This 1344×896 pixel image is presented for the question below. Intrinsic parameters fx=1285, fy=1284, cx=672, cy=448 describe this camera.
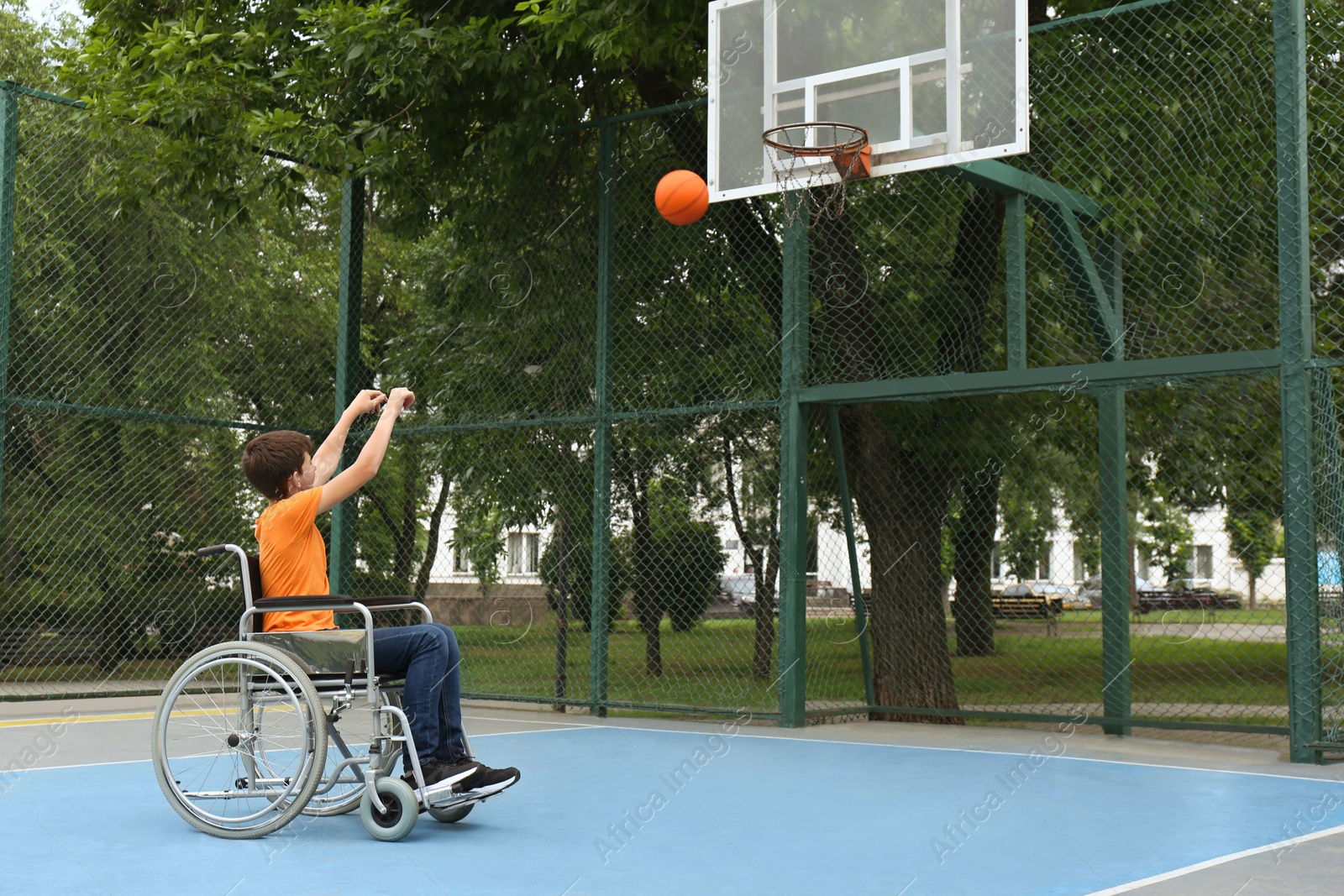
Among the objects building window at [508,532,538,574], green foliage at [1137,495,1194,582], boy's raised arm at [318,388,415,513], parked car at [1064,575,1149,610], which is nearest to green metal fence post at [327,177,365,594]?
building window at [508,532,538,574]

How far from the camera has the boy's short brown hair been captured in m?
5.06

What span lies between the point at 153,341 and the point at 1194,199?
10.7 m

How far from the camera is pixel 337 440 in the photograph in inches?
224

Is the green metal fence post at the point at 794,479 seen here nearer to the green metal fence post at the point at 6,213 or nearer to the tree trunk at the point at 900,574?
the tree trunk at the point at 900,574

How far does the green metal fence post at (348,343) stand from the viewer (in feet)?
34.6

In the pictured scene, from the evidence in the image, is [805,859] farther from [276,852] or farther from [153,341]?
[153,341]

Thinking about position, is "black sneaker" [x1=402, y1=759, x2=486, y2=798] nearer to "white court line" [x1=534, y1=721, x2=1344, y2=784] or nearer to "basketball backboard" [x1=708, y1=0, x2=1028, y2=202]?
"white court line" [x1=534, y1=721, x2=1344, y2=784]

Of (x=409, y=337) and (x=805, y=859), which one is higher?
(x=409, y=337)

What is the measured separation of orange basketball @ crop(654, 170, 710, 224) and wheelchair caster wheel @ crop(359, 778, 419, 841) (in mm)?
4165

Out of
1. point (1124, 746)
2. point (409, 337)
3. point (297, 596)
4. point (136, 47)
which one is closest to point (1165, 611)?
point (409, 337)

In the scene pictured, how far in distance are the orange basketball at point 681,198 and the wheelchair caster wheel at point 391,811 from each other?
13.7 feet

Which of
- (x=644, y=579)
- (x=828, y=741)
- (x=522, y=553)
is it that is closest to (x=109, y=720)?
(x=828, y=741)

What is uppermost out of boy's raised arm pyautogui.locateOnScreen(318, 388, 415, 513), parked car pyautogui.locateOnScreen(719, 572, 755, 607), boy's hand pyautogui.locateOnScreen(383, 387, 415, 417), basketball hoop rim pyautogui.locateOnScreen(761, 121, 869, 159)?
basketball hoop rim pyautogui.locateOnScreen(761, 121, 869, 159)

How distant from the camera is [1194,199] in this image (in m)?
9.27
